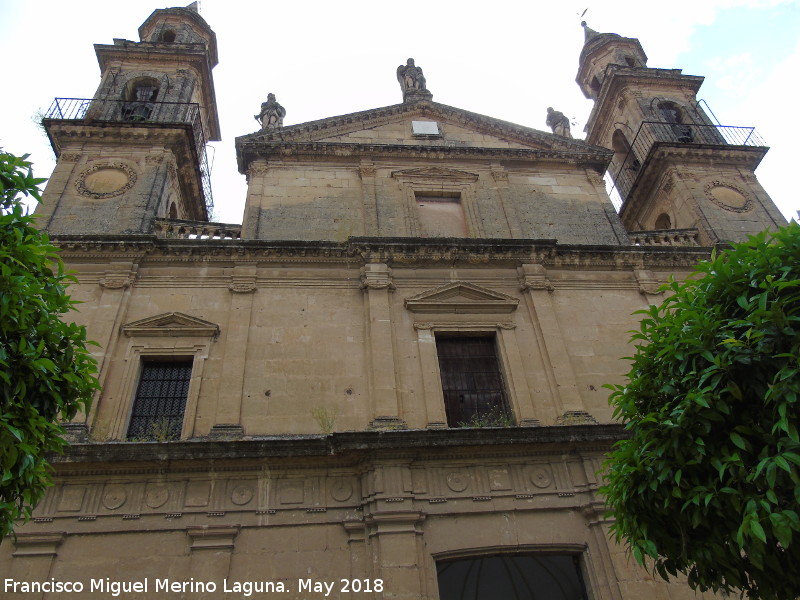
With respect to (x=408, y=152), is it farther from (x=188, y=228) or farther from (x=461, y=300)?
(x=188, y=228)

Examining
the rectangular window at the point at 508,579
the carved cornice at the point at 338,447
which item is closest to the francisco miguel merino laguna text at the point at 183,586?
the carved cornice at the point at 338,447

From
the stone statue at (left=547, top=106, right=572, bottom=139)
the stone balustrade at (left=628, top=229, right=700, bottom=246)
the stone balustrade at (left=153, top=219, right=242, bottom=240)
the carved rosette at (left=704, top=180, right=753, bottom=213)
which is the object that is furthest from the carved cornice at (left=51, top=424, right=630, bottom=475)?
the stone statue at (left=547, top=106, right=572, bottom=139)

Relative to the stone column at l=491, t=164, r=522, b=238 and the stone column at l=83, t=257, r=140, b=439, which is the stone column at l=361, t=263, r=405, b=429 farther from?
the stone column at l=83, t=257, r=140, b=439

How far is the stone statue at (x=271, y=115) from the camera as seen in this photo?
15.3 meters

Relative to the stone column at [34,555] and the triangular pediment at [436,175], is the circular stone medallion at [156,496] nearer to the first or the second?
→ the stone column at [34,555]

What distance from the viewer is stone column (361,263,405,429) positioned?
9.88 m

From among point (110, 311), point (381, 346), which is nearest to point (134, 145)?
point (110, 311)

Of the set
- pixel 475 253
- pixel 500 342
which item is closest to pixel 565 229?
pixel 475 253

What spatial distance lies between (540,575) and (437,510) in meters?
3.24

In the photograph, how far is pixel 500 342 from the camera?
11.2m

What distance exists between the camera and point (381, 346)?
10680 mm

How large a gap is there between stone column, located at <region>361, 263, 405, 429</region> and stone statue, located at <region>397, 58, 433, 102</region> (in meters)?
6.83

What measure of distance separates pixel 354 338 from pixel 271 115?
294 inches

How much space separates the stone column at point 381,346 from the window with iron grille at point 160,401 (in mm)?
3198
